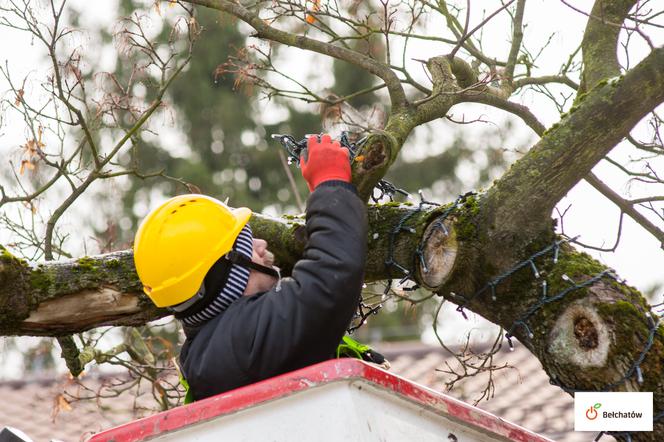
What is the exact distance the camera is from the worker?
8.86ft

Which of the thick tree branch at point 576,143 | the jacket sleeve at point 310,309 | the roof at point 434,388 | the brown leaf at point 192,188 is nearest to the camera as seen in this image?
the jacket sleeve at point 310,309

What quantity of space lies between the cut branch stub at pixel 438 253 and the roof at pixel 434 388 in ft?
12.1

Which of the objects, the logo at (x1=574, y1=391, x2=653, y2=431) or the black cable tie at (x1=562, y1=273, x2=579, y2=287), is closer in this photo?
the logo at (x1=574, y1=391, x2=653, y2=431)

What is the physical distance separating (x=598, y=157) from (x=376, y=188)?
769 millimetres

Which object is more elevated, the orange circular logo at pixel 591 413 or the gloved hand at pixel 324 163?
the gloved hand at pixel 324 163

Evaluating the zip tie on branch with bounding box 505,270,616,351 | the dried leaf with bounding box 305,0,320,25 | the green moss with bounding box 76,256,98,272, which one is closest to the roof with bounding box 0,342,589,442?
the green moss with bounding box 76,256,98,272

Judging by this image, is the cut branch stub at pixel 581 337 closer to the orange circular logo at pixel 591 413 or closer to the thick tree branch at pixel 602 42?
the orange circular logo at pixel 591 413

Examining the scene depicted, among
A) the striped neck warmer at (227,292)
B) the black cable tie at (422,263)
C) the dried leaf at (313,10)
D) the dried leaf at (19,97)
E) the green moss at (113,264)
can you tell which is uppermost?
the dried leaf at (19,97)

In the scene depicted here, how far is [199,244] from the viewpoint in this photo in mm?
2939

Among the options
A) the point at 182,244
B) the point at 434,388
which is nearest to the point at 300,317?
the point at 182,244

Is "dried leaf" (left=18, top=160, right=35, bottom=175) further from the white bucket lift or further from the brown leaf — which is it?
the white bucket lift

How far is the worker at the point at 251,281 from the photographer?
2.70 m

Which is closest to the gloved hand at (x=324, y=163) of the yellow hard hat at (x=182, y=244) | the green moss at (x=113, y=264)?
the yellow hard hat at (x=182, y=244)

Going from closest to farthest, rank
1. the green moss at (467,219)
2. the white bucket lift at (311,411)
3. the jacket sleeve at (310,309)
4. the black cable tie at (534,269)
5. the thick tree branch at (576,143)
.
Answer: the white bucket lift at (311,411) → the jacket sleeve at (310,309) → the thick tree branch at (576,143) → the black cable tie at (534,269) → the green moss at (467,219)
